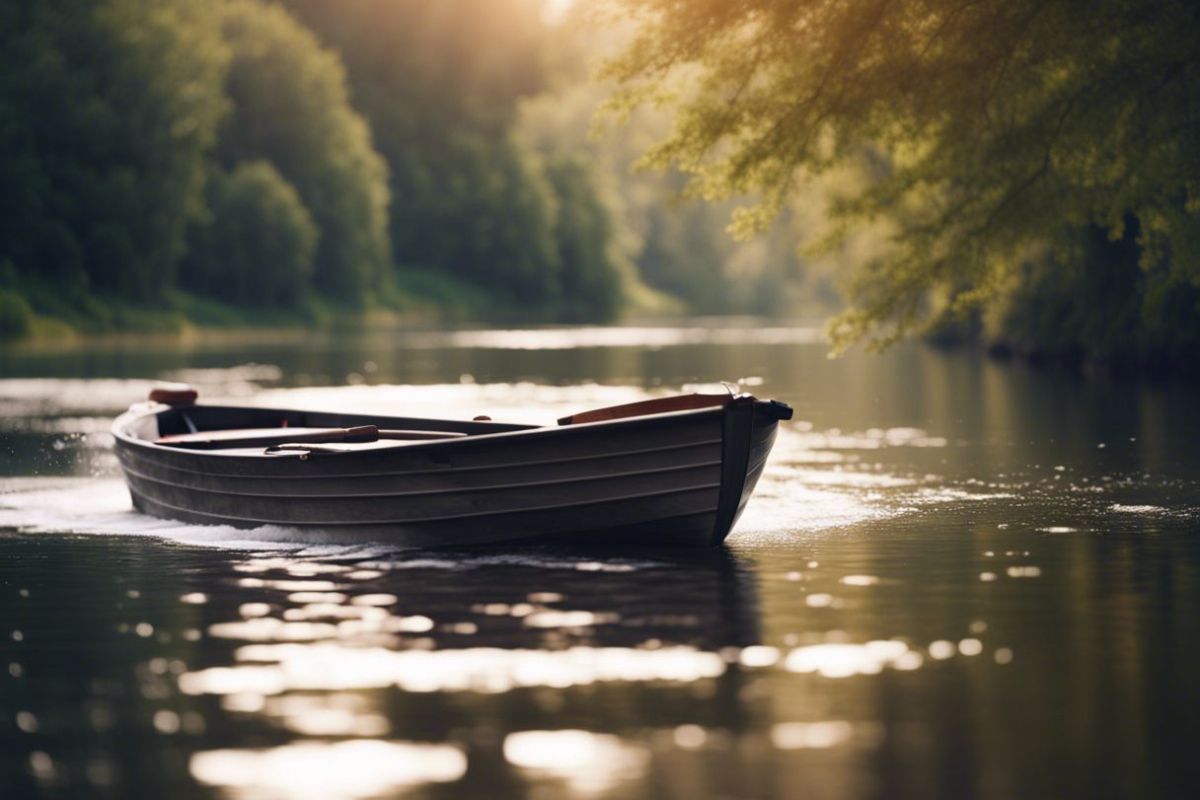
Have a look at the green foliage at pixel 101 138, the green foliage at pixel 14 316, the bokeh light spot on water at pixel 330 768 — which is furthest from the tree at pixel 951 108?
the green foliage at pixel 101 138

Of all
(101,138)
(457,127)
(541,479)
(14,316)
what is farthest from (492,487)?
(457,127)

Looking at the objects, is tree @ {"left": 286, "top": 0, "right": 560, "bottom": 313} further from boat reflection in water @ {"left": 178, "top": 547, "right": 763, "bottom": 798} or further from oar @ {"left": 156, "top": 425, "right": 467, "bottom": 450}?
boat reflection in water @ {"left": 178, "top": 547, "right": 763, "bottom": 798}

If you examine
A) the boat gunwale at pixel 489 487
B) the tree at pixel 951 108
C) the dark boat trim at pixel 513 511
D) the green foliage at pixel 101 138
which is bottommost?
the dark boat trim at pixel 513 511

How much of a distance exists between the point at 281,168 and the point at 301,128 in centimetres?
213

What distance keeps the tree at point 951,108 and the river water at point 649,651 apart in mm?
3133

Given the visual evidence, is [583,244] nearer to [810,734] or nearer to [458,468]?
[458,468]

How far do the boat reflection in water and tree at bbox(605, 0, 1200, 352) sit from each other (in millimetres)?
9047


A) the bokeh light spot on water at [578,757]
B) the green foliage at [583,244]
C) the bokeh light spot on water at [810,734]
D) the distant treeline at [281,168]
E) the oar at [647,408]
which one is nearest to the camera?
the bokeh light spot on water at [578,757]

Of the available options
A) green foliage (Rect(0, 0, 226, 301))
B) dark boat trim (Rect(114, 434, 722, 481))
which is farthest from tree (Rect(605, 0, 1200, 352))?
green foliage (Rect(0, 0, 226, 301))

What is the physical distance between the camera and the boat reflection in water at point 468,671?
9.24 metres

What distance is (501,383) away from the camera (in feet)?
146

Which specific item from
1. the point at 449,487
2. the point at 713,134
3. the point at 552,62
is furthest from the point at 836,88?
the point at 552,62

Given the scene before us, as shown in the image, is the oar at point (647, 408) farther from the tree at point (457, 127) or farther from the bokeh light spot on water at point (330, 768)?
the tree at point (457, 127)

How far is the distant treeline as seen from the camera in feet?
221
